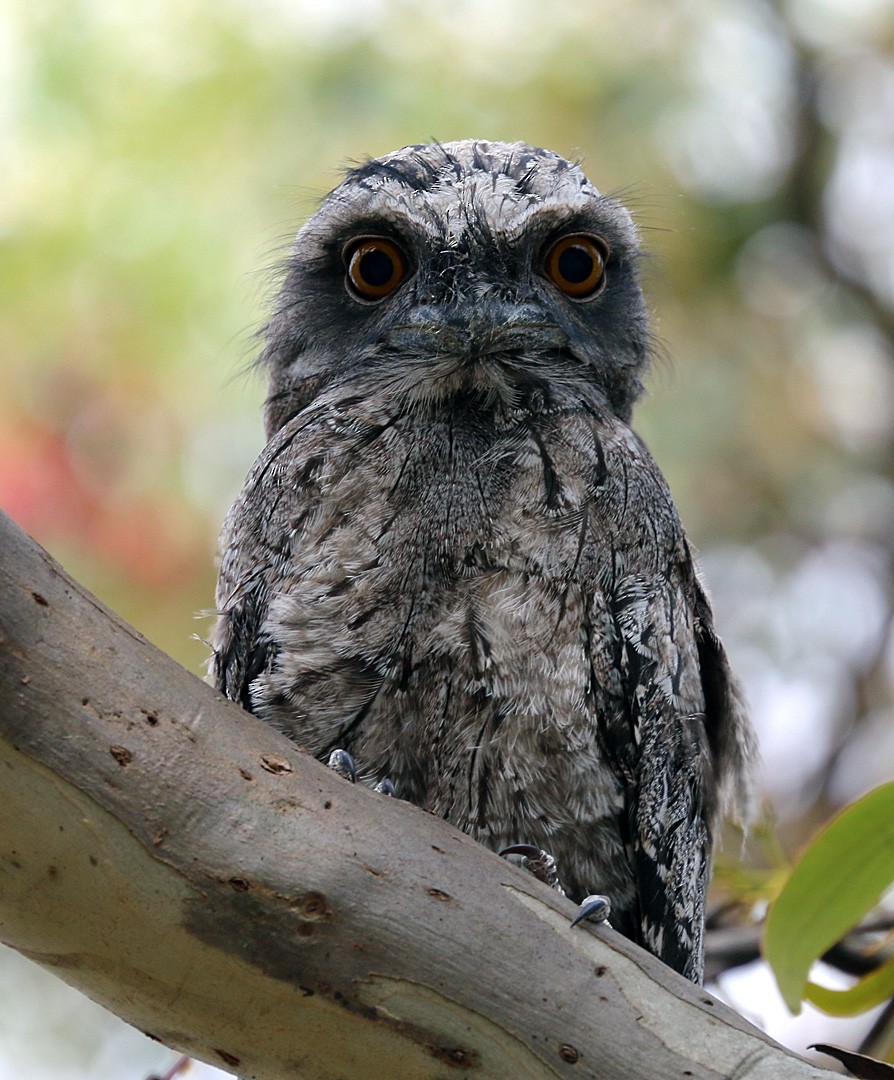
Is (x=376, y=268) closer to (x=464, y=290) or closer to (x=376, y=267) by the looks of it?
(x=376, y=267)

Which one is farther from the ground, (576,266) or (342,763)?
(576,266)

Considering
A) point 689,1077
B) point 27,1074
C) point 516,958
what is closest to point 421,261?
point 516,958

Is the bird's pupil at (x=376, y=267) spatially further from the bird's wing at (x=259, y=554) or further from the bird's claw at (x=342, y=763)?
the bird's claw at (x=342, y=763)

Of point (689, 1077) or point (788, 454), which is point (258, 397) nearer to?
point (788, 454)

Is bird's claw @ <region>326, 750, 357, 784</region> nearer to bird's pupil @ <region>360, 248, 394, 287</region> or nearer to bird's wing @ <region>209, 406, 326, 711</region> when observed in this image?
bird's wing @ <region>209, 406, 326, 711</region>

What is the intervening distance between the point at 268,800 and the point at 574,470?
0.89 m

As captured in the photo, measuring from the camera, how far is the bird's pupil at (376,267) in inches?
98.7

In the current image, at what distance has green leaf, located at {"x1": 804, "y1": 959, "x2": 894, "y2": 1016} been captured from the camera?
8.02ft

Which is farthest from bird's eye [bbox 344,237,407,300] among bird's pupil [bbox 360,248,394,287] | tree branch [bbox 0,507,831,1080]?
tree branch [bbox 0,507,831,1080]

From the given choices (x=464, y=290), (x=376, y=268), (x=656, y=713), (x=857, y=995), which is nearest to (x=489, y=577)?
(x=656, y=713)

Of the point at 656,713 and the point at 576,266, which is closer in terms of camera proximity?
the point at 656,713

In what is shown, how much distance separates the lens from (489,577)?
86.7 inches

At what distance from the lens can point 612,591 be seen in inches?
88.8

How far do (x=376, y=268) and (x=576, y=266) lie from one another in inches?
15.9
